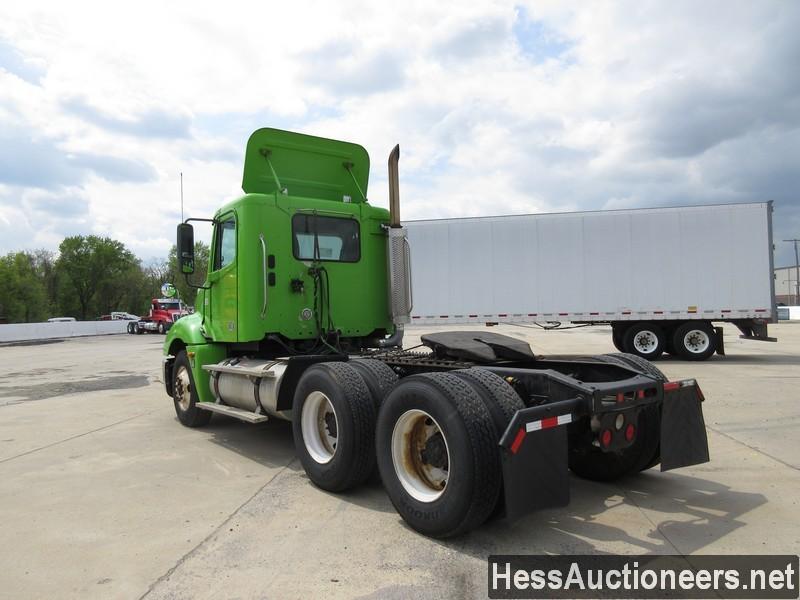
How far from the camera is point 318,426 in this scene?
15.9 ft

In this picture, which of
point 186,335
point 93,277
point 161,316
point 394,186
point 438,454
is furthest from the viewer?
point 93,277

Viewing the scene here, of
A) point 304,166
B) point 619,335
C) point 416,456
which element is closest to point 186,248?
point 304,166

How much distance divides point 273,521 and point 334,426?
964mm

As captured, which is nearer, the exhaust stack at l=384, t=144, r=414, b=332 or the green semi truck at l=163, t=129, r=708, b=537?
the green semi truck at l=163, t=129, r=708, b=537

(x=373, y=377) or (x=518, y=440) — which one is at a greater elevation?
(x=373, y=377)

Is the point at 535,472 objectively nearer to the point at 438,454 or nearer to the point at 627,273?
the point at 438,454

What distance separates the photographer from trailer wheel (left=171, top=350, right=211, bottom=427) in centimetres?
692

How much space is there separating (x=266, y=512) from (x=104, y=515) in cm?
115

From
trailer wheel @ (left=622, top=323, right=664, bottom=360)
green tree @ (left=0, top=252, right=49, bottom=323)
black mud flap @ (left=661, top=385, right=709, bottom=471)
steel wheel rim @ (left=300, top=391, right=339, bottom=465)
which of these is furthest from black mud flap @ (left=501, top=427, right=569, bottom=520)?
green tree @ (left=0, top=252, right=49, bottom=323)

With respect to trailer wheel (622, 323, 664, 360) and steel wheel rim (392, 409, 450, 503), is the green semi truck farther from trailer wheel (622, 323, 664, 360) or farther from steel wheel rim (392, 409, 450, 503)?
trailer wheel (622, 323, 664, 360)

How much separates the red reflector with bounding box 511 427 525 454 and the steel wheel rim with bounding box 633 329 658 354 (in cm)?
1356

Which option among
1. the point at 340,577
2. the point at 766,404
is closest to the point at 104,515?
the point at 340,577

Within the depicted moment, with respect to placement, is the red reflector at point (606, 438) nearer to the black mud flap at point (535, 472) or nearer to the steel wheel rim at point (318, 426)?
the black mud flap at point (535, 472)

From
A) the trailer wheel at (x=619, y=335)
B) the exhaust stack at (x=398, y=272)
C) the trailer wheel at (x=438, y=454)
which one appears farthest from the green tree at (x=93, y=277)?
the trailer wheel at (x=438, y=454)
